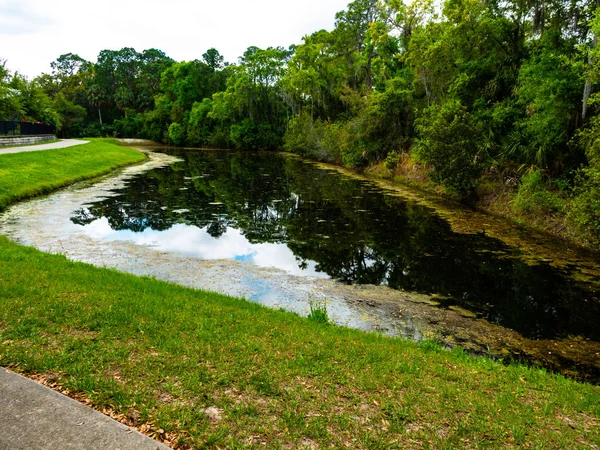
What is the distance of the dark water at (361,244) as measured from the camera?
31.5 ft

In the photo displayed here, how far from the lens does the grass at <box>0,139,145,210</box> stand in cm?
1916

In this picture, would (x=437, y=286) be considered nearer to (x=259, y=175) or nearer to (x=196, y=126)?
(x=259, y=175)

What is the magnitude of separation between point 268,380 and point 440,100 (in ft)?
92.6

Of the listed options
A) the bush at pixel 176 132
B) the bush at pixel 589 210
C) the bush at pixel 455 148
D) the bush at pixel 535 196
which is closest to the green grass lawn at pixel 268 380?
the bush at pixel 589 210

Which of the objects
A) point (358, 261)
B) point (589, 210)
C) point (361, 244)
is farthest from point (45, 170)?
point (589, 210)

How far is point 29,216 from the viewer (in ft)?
50.8

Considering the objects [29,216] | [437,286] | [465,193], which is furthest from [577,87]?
[29,216]

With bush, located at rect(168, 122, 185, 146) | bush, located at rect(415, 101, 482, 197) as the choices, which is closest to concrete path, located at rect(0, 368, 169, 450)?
bush, located at rect(415, 101, 482, 197)

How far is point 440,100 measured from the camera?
28.4 meters

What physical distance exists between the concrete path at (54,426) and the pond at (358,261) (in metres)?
5.17

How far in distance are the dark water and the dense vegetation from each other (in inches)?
134

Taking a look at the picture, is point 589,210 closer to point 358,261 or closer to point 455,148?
point 358,261

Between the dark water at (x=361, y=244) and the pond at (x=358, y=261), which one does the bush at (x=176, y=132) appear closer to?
the dark water at (x=361, y=244)

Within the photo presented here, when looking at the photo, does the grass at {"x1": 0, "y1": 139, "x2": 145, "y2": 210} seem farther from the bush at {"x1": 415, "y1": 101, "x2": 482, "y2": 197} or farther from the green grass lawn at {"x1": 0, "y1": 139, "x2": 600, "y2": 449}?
the bush at {"x1": 415, "y1": 101, "x2": 482, "y2": 197}
